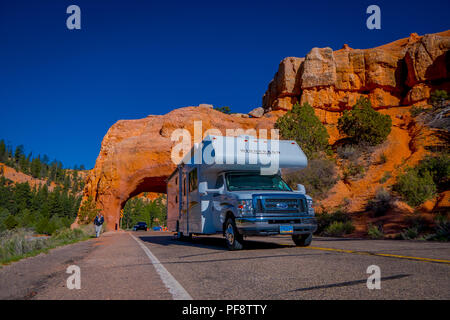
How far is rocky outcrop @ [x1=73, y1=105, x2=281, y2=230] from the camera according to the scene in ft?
130

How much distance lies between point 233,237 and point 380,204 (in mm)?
13980

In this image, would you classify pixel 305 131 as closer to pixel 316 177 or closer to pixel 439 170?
pixel 316 177

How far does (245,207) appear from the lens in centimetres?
861

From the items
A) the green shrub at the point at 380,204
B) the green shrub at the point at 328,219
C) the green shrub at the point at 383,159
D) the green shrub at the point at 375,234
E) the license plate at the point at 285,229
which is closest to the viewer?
the license plate at the point at 285,229

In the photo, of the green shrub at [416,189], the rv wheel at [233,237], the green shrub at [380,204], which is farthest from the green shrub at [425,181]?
the rv wheel at [233,237]

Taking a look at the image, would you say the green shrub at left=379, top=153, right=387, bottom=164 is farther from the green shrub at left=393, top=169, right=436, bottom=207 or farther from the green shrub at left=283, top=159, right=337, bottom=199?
the green shrub at left=393, top=169, right=436, bottom=207

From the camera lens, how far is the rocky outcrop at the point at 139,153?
3972 centimetres

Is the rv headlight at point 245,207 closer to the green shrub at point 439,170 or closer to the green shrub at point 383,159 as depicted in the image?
the green shrub at point 439,170

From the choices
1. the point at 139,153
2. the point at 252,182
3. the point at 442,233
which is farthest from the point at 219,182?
the point at 139,153

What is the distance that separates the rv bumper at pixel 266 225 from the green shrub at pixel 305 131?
877 inches

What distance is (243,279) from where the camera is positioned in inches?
187

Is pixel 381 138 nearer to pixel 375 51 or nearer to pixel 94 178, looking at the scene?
pixel 375 51

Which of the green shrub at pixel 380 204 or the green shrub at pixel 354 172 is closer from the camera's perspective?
the green shrub at pixel 380 204

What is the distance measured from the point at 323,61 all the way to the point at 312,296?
51.2 m
